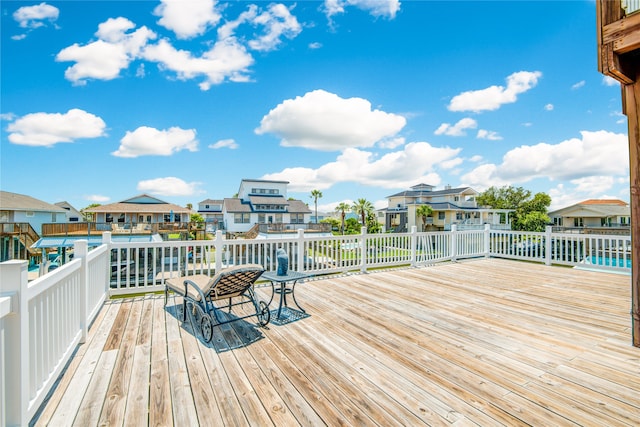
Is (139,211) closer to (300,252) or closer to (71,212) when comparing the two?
(71,212)

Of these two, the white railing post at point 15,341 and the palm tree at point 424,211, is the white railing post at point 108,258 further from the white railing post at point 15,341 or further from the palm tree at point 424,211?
the palm tree at point 424,211

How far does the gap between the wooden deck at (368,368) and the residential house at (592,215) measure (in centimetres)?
3620

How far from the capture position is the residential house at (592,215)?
31.4 meters

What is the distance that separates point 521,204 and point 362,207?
2338 centimetres

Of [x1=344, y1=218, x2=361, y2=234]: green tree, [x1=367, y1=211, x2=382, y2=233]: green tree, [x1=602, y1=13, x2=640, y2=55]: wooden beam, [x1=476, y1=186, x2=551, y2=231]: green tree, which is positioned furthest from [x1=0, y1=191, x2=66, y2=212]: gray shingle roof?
[x1=476, y1=186, x2=551, y2=231]: green tree

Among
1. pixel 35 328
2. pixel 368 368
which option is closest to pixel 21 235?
pixel 35 328

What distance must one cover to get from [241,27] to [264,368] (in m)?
10.4

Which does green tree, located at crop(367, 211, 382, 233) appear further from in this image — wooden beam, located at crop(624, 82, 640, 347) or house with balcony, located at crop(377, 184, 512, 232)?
wooden beam, located at crop(624, 82, 640, 347)

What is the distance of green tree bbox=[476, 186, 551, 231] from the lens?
35.3 meters

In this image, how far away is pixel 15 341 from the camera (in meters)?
1.50

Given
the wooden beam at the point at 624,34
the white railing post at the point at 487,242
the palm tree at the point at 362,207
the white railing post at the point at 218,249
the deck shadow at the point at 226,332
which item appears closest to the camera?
the wooden beam at the point at 624,34

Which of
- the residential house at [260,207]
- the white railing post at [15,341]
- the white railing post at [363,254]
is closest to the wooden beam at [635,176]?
the white railing post at [363,254]

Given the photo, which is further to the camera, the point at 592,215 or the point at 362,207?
the point at 362,207

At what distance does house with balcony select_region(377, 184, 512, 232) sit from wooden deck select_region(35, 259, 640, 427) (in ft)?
100
